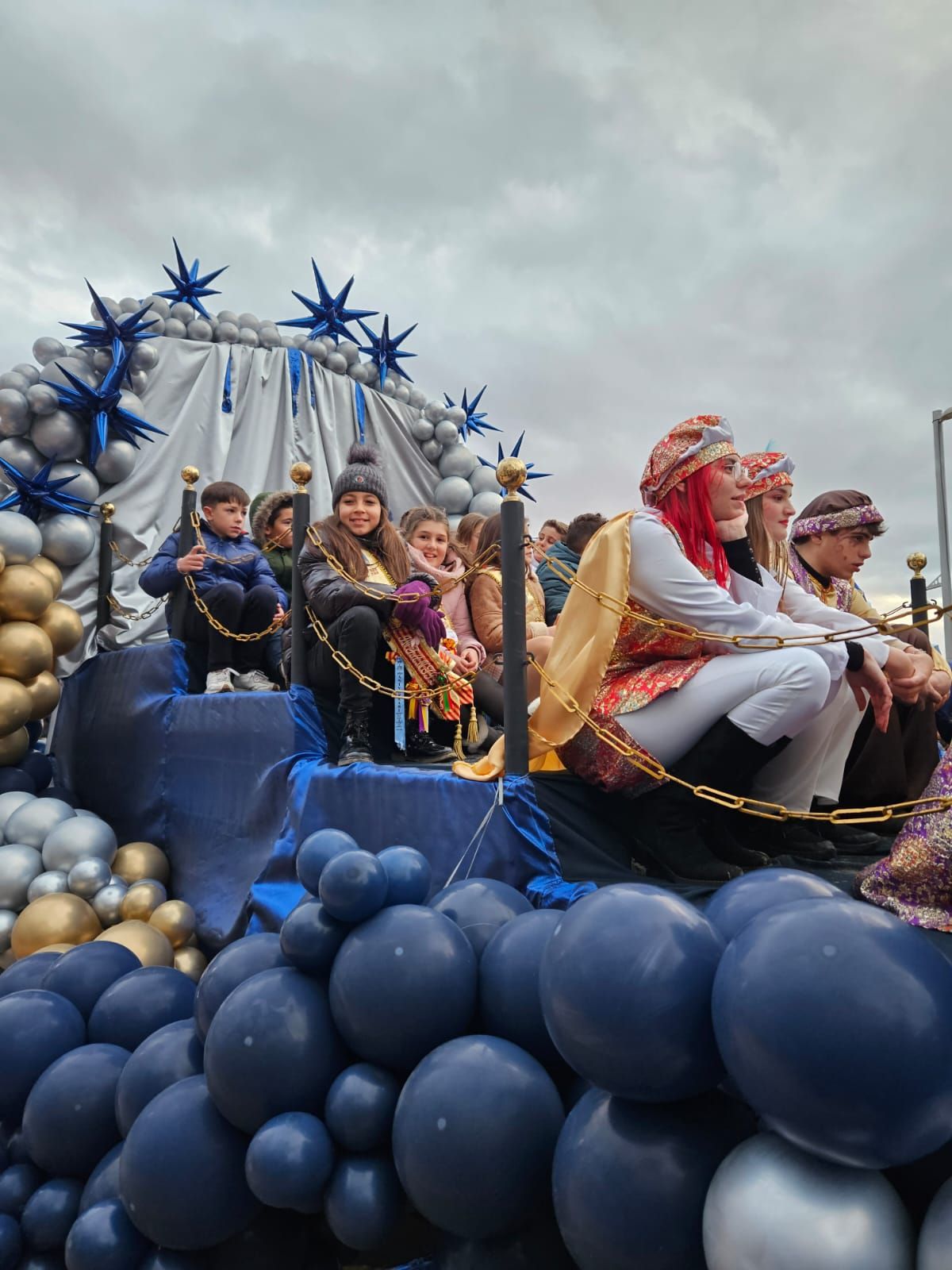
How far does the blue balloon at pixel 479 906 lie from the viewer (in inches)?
66.4

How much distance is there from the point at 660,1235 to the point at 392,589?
2.54m

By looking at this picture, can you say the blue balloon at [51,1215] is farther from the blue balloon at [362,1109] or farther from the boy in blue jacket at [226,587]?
the boy in blue jacket at [226,587]

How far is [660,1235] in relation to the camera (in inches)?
40.8

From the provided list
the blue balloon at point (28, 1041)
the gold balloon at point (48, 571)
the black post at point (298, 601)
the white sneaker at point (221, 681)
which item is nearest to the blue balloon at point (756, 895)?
the blue balloon at point (28, 1041)

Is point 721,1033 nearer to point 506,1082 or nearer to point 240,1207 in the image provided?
point 506,1082

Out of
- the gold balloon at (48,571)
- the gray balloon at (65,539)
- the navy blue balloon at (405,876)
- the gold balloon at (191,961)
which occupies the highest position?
the gray balloon at (65,539)

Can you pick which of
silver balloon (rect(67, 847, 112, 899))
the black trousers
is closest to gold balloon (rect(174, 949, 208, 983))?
silver balloon (rect(67, 847, 112, 899))

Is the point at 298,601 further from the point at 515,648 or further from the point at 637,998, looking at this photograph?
the point at 637,998

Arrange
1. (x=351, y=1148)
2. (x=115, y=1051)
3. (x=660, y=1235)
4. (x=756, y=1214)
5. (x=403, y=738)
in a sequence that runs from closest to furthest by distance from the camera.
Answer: (x=756, y=1214) → (x=660, y=1235) → (x=351, y=1148) → (x=115, y=1051) → (x=403, y=738)

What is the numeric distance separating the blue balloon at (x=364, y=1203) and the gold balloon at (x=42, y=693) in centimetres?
384

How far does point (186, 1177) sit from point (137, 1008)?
74 cm

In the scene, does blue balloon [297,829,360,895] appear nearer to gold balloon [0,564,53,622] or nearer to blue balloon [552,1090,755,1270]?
blue balloon [552,1090,755,1270]

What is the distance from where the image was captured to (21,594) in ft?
15.0

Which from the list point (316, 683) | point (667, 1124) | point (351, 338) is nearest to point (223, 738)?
point (316, 683)
